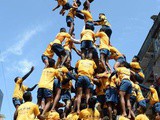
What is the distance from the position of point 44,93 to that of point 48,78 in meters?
0.55

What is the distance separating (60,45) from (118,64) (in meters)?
2.54

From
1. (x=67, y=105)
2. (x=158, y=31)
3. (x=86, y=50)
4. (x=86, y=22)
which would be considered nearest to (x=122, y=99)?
(x=67, y=105)

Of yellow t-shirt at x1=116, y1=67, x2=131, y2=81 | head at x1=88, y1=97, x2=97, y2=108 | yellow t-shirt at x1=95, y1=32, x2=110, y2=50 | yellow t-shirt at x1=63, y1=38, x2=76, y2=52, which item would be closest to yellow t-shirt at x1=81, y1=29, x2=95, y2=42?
yellow t-shirt at x1=95, y1=32, x2=110, y2=50

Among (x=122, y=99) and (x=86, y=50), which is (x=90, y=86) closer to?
(x=122, y=99)

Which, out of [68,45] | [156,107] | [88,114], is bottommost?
[88,114]

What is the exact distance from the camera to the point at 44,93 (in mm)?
13734

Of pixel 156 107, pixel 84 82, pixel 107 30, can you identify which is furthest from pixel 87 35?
pixel 156 107

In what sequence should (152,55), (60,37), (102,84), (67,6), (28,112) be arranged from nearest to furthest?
(28,112) < (102,84) < (60,37) < (67,6) < (152,55)

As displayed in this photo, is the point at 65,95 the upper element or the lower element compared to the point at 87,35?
lower

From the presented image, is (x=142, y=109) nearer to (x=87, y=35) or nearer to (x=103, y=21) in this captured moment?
(x=87, y=35)

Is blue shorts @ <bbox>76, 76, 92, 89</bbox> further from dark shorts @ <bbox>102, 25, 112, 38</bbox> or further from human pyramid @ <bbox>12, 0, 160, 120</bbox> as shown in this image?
dark shorts @ <bbox>102, 25, 112, 38</bbox>

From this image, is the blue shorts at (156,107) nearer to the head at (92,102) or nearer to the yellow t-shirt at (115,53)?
the yellow t-shirt at (115,53)

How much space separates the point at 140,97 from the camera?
16.2 meters

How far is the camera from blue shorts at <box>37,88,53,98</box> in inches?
539
